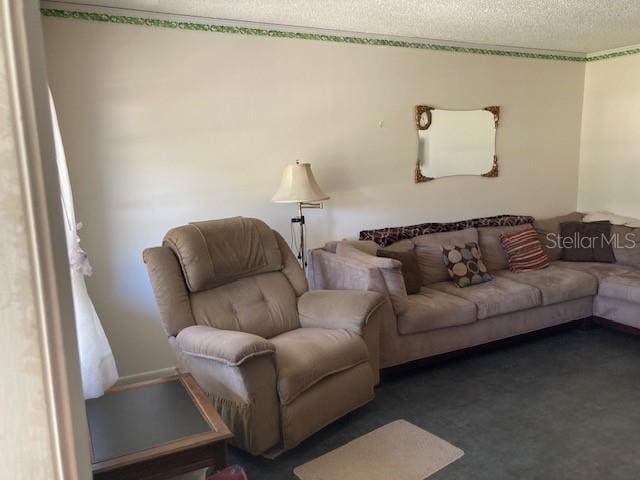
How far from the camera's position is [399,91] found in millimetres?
4137

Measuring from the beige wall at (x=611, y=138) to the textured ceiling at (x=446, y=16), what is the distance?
582 mm

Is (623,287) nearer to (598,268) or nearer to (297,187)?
(598,268)

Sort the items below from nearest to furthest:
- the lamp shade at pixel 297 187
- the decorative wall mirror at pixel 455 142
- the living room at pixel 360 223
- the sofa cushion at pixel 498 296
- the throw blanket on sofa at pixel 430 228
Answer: the living room at pixel 360 223
the lamp shade at pixel 297 187
the sofa cushion at pixel 498 296
the throw blanket on sofa at pixel 430 228
the decorative wall mirror at pixel 455 142

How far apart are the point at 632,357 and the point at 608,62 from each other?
2798mm

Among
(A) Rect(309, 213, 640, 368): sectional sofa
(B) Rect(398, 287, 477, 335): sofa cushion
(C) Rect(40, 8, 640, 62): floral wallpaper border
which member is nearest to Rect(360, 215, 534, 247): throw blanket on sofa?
(A) Rect(309, 213, 640, 368): sectional sofa

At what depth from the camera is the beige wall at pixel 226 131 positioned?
10.3 ft

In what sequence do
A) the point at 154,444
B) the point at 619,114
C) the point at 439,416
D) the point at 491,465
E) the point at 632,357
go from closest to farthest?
the point at 154,444
the point at 491,465
the point at 439,416
the point at 632,357
the point at 619,114

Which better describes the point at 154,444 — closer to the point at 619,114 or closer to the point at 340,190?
the point at 340,190

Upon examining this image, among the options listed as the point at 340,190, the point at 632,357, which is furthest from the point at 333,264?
the point at 632,357

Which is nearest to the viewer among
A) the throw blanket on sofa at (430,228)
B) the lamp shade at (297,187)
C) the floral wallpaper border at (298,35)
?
the floral wallpaper border at (298,35)

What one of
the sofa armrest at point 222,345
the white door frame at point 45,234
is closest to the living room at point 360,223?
the sofa armrest at point 222,345

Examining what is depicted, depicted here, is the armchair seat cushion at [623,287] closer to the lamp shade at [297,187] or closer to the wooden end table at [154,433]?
the lamp shade at [297,187]

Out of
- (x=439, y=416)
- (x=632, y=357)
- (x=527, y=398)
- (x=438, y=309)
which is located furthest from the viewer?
(x=632, y=357)

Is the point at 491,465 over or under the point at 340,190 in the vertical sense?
under
